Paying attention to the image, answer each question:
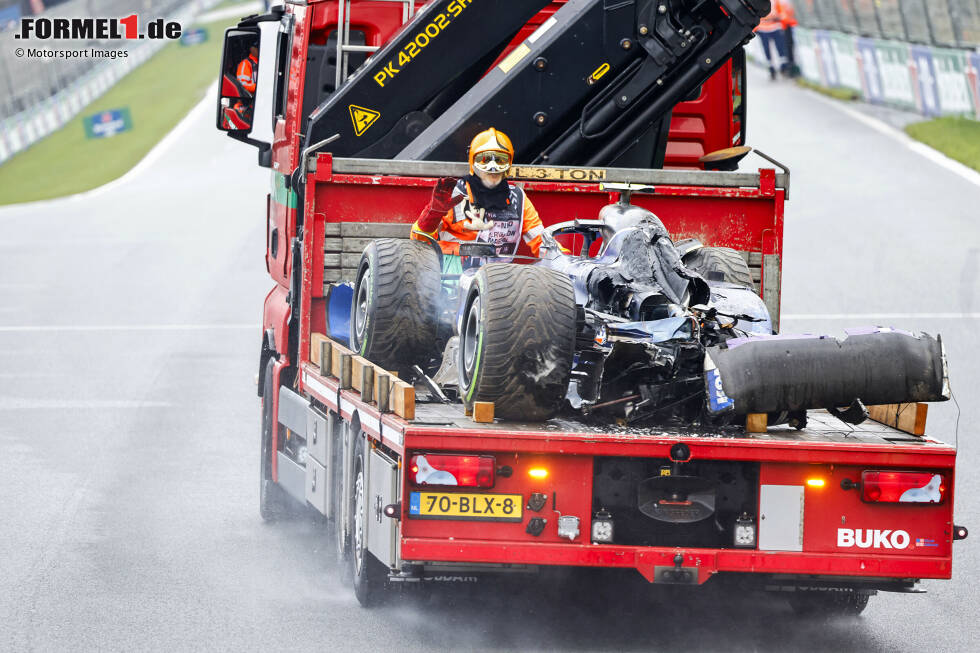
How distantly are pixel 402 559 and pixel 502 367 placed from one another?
91 cm

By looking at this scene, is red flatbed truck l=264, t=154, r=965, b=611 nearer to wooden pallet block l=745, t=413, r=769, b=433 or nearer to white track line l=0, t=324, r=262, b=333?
wooden pallet block l=745, t=413, r=769, b=433

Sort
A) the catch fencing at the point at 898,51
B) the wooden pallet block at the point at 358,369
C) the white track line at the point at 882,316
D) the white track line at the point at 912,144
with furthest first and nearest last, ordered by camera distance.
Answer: the catch fencing at the point at 898,51, the white track line at the point at 912,144, the white track line at the point at 882,316, the wooden pallet block at the point at 358,369

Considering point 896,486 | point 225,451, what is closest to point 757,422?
point 896,486

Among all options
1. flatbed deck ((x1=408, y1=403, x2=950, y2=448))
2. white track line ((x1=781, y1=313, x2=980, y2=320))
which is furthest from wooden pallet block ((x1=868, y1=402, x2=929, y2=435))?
white track line ((x1=781, y1=313, x2=980, y2=320))

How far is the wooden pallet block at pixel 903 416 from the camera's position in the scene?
25.6 feet

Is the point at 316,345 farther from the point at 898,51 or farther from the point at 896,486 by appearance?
the point at 898,51

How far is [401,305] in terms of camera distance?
340 inches

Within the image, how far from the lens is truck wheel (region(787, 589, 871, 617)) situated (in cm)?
859

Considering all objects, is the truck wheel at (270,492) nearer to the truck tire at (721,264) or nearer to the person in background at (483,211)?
the person in background at (483,211)

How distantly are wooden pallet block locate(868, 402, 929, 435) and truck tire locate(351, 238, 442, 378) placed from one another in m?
2.18

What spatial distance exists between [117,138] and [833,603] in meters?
44.0

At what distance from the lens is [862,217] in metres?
26.1

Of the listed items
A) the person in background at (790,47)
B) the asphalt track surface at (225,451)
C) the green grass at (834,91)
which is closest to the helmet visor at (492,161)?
the asphalt track surface at (225,451)

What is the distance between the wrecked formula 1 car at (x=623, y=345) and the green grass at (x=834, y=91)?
102 ft
